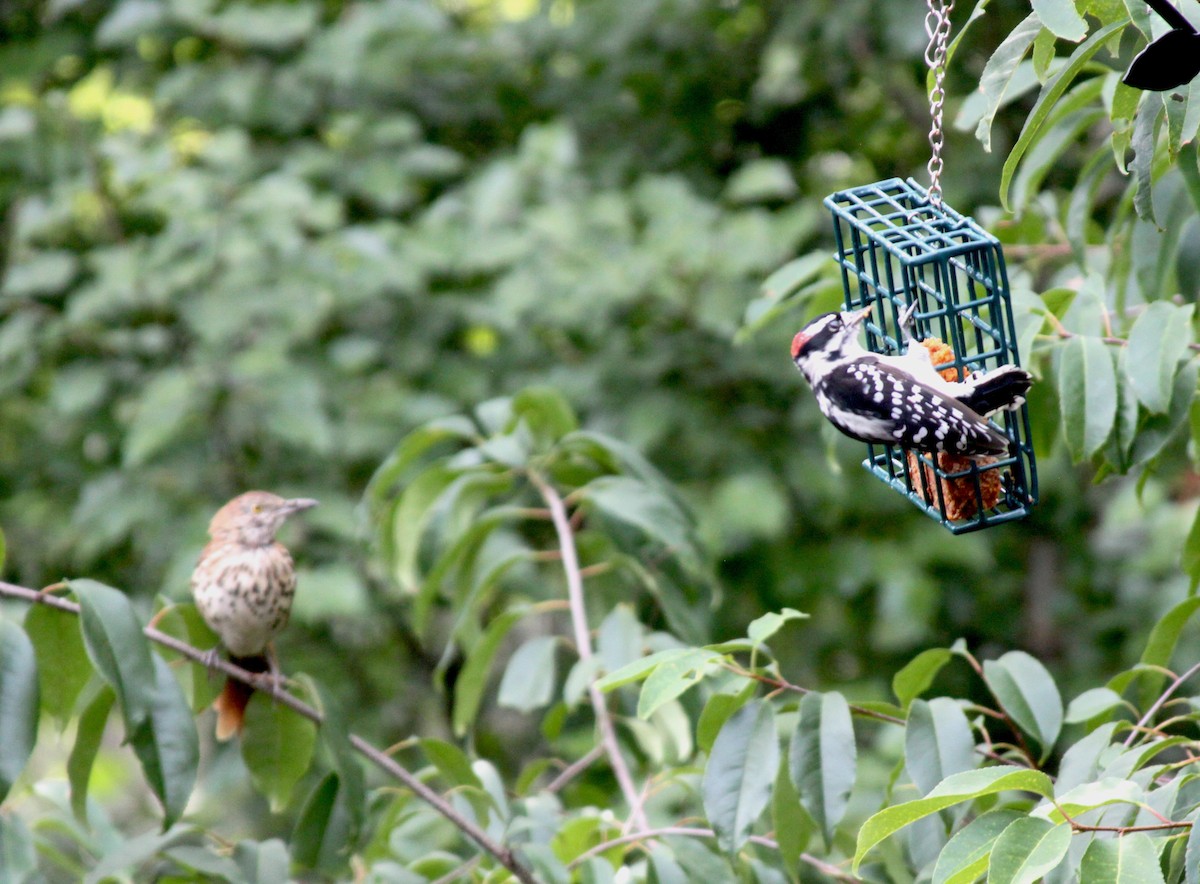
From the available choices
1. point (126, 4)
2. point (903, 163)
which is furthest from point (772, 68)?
point (126, 4)

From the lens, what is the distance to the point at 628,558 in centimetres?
398

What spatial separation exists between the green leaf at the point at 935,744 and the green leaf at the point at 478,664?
1.33 meters

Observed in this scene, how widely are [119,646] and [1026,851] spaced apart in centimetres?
168

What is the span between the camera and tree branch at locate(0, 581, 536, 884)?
292 cm

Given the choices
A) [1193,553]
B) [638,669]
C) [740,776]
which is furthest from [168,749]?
[1193,553]

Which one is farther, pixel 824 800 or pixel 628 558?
pixel 628 558

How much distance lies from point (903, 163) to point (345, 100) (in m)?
2.74

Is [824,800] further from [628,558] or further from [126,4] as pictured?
[126,4]

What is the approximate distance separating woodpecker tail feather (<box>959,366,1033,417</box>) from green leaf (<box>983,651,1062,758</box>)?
52cm

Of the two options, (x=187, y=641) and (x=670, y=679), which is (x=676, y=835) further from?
(x=187, y=641)

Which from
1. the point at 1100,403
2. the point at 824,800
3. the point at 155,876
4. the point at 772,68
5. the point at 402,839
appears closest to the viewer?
the point at 824,800

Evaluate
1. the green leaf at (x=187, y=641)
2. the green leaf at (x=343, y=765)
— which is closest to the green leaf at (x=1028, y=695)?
the green leaf at (x=343, y=765)

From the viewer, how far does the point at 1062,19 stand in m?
2.14

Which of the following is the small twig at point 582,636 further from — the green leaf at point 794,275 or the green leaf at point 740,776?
the green leaf at point 794,275
